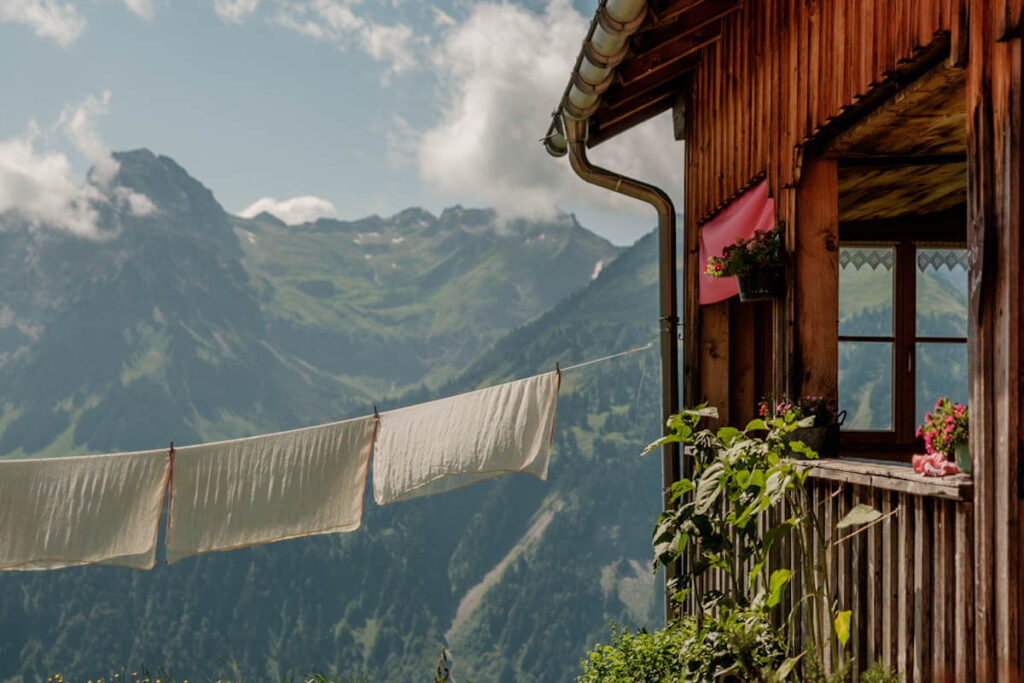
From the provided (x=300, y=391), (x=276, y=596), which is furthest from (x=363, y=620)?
(x=300, y=391)

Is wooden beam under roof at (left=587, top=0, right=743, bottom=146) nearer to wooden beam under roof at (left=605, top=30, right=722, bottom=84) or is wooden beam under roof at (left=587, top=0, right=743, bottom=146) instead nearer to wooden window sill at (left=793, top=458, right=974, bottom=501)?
wooden beam under roof at (left=605, top=30, right=722, bottom=84)

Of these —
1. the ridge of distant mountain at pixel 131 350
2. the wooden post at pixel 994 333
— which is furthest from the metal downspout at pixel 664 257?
the ridge of distant mountain at pixel 131 350

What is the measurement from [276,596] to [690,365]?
106 m

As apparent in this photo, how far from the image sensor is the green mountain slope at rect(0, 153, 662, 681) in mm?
99500

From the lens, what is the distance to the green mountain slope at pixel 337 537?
326ft

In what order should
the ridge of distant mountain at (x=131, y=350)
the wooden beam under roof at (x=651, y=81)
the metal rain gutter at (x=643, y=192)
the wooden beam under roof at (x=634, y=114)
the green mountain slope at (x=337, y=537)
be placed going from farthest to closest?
1. the ridge of distant mountain at (x=131, y=350)
2. the green mountain slope at (x=337, y=537)
3. the wooden beam under roof at (x=634, y=114)
4. the wooden beam under roof at (x=651, y=81)
5. the metal rain gutter at (x=643, y=192)

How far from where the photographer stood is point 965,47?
2787 millimetres

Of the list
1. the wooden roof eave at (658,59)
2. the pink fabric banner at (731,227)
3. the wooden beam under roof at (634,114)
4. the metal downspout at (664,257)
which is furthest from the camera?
the wooden beam under roof at (634,114)

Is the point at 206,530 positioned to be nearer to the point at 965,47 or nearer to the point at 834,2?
the point at 834,2

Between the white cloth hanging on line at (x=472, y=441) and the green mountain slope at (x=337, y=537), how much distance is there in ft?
189

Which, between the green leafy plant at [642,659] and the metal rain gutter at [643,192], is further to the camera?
the metal rain gutter at [643,192]

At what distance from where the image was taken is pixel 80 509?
239 inches

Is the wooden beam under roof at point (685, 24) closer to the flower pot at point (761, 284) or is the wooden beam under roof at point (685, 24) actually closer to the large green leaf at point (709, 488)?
the flower pot at point (761, 284)

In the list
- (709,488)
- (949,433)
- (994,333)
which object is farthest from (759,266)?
(994,333)
